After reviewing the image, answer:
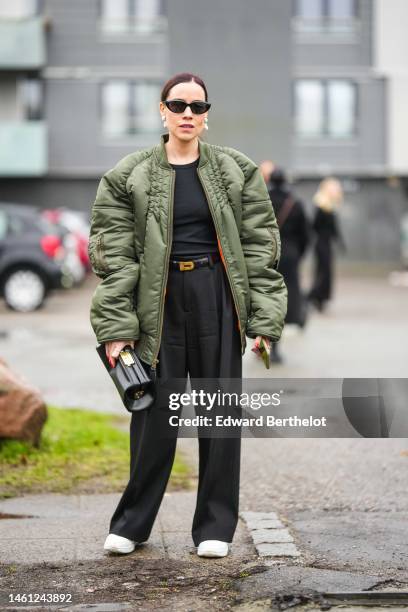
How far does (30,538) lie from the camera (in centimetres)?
559

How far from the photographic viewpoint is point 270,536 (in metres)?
5.57

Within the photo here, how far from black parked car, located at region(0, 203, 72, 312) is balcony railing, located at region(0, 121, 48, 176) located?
17.1m

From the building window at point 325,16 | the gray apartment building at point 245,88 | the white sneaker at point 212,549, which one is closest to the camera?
the white sneaker at point 212,549

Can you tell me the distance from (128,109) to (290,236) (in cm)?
2688

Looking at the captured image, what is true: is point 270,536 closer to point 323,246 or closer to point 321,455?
point 321,455

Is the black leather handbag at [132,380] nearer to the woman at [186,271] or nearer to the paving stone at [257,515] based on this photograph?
the woman at [186,271]

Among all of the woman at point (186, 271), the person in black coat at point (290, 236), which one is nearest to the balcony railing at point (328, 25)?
the person in black coat at point (290, 236)

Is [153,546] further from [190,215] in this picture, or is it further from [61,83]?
[61,83]

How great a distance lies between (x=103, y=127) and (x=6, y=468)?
32361mm

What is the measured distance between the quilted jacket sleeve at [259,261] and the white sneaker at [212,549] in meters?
0.87

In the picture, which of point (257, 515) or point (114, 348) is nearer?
point (114, 348)

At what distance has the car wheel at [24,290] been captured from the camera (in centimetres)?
2000

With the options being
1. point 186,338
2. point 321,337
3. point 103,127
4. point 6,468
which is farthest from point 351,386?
point 103,127

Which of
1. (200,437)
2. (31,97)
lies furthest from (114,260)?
(31,97)
